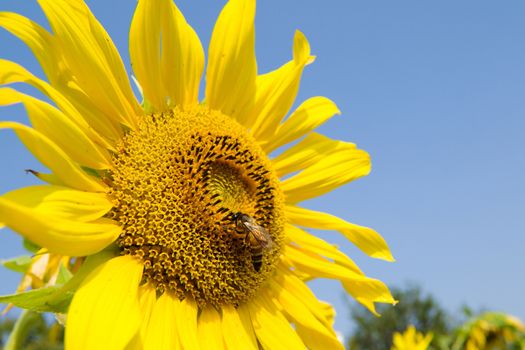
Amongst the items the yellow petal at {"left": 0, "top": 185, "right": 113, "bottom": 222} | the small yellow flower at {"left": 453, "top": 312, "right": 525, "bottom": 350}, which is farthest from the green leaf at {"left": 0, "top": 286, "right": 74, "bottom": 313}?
the small yellow flower at {"left": 453, "top": 312, "right": 525, "bottom": 350}

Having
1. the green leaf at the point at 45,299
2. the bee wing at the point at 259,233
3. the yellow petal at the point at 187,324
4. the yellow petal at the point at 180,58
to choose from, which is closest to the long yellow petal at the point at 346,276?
the bee wing at the point at 259,233

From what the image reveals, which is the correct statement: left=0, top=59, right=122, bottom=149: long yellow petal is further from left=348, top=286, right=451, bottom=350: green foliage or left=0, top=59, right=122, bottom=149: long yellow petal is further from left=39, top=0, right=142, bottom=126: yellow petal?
left=348, top=286, right=451, bottom=350: green foliage

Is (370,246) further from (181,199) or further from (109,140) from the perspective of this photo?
(109,140)

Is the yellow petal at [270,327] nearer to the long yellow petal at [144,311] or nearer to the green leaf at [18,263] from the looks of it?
the long yellow petal at [144,311]

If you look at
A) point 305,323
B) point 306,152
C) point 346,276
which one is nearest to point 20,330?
point 305,323

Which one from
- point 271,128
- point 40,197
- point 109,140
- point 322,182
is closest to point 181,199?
point 109,140
